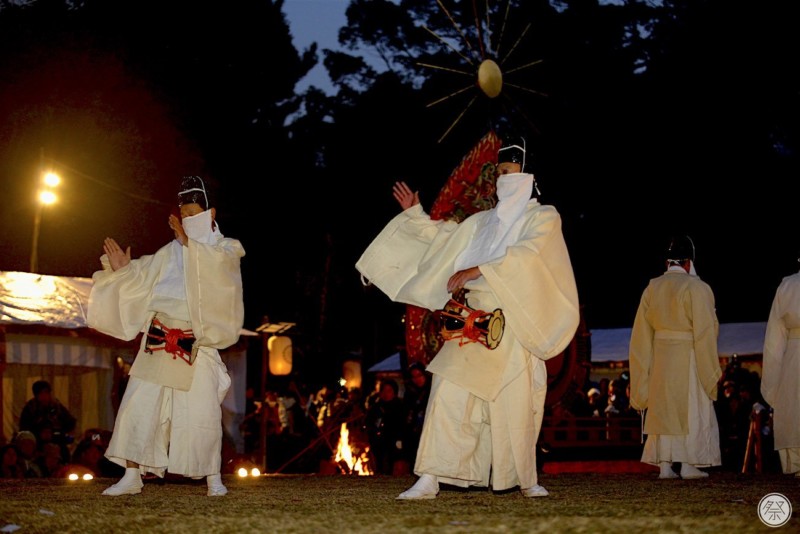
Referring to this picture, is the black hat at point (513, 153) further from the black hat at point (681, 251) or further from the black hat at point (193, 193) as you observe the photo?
the black hat at point (681, 251)

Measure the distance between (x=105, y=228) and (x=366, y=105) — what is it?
834 centimetres

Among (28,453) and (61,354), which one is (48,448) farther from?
(61,354)

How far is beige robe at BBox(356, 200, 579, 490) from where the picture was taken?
5.61 meters

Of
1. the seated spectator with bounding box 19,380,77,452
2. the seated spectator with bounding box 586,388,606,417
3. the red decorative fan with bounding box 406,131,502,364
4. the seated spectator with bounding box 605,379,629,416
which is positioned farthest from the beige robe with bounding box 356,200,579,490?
the seated spectator with bounding box 586,388,606,417

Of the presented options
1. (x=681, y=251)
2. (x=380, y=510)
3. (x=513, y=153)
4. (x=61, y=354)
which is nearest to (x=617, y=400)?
(x=681, y=251)

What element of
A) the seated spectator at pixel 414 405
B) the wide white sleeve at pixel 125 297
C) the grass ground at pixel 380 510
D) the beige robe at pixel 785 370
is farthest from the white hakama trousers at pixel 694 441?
the wide white sleeve at pixel 125 297

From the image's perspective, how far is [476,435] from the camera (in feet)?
18.8

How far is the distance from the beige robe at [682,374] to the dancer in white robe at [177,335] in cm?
394

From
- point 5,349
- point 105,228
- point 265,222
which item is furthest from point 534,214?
point 265,222

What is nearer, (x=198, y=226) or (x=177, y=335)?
(x=177, y=335)

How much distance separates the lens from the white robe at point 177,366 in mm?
6031

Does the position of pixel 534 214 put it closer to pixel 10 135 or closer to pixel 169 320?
pixel 169 320

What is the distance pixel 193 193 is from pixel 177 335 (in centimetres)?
87

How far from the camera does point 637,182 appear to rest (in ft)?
82.9
